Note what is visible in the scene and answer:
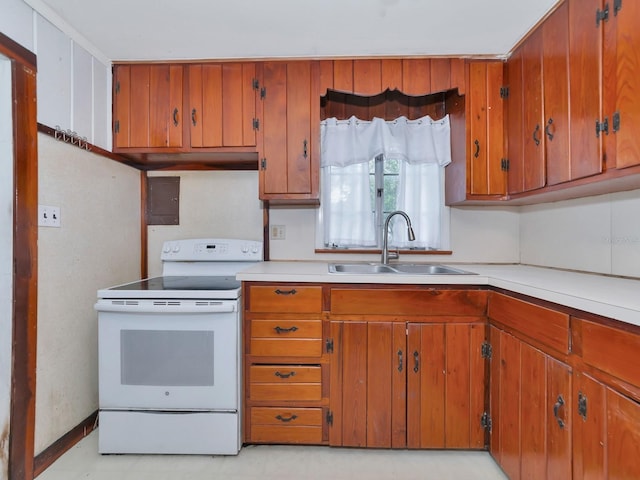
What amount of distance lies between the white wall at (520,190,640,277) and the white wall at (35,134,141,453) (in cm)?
270

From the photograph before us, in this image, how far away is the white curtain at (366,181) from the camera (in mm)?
2156

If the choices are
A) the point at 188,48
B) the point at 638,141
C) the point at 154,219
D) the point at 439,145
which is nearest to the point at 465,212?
the point at 439,145

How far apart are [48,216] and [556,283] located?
2320 mm

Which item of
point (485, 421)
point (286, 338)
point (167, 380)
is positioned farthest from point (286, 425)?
point (485, 421)

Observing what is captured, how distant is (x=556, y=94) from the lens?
4.75ft

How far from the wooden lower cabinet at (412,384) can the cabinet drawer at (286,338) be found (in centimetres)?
15

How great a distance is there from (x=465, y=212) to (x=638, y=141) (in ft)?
3.93

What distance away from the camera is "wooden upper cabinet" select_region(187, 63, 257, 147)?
1922 millimetres

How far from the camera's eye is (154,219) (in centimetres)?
230

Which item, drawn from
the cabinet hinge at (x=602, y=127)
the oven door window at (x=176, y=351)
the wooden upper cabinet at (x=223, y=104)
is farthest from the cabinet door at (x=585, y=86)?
the oven door window at (x=176, y=351)

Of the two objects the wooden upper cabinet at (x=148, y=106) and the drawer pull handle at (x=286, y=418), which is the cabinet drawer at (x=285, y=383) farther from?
the wooden upper cabinet at (x=148, y=106)

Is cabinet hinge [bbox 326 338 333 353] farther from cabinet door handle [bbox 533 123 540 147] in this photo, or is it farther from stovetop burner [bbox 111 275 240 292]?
cabinet door handle [bbox 533 123 540 147]

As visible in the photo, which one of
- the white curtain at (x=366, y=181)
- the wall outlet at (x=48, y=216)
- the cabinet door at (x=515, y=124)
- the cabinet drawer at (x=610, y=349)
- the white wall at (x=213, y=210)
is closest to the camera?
the cabinet drawer at (x=610, y=349)

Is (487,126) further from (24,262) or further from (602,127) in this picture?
(24,262)
